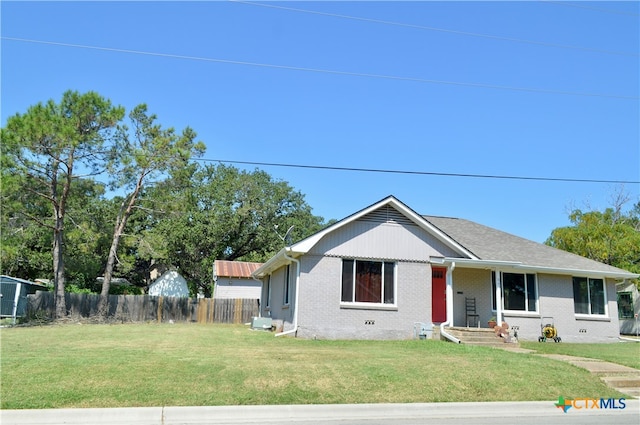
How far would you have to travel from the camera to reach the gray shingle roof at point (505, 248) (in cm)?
1942

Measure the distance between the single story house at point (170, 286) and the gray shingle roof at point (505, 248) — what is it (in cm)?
2574

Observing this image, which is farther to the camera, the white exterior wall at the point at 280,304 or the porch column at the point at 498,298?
the porch column at the point at 498,298

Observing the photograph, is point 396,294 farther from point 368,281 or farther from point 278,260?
point 278,260

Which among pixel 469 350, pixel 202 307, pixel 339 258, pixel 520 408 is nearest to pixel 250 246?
pixel 202 307

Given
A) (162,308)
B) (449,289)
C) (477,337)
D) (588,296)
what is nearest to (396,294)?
(449,289)

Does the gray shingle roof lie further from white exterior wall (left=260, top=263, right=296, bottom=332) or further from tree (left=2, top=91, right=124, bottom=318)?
tree (left=2, top=91, right=124, bottom=318)

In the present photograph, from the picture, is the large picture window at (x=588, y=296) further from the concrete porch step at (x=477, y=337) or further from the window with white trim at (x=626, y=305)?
the window with white trim at (x=626, y=305)

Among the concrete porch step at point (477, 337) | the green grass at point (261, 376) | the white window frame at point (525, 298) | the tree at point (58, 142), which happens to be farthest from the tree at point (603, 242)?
the tree at point (58, 142)

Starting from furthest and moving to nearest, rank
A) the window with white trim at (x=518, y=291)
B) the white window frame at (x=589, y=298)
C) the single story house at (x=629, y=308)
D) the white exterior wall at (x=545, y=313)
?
1. the single story house at (x=629, y=308)
2. the white window frame at (x=589, y=298)
3. the window with white trim at (x=518, y=291)
4. the white exterior wall at (x=545, y=313)

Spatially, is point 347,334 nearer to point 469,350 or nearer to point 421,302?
point 421,302

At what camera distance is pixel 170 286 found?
41844 millimetres

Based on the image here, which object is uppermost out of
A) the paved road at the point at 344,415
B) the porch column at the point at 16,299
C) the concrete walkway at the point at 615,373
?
the porch column at the point at 16,299

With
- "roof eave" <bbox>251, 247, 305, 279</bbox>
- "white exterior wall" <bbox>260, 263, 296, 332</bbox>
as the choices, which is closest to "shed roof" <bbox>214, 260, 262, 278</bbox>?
"roof eave" <bbox>251, 247, 305, 279</bbox>

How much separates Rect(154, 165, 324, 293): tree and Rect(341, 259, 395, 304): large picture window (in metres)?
25.7
